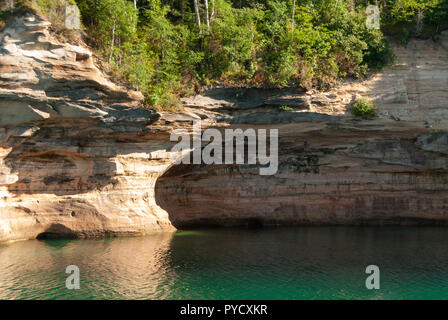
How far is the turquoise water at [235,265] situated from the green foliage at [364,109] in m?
5.59

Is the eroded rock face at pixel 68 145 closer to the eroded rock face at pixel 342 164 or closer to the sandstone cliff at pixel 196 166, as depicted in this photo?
the sandstone cliff at pixel 196 166

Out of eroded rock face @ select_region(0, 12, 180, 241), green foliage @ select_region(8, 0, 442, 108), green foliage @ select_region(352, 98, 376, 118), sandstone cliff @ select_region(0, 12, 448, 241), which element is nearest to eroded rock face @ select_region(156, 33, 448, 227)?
sandstone cliff @ select_region(0, 12, 448, 241)

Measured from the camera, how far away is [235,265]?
13.3 m

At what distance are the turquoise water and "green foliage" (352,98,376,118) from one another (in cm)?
559

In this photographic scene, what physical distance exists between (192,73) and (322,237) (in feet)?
33.1

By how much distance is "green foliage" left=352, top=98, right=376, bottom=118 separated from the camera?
17.8 m

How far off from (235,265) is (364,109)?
9648 mm

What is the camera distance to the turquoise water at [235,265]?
10906mm

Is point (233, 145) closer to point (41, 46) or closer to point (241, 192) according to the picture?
point (241, 192)

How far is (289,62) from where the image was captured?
18734mm

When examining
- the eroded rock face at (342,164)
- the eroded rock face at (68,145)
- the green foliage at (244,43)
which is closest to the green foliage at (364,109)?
the eroded rock face at (342,164)

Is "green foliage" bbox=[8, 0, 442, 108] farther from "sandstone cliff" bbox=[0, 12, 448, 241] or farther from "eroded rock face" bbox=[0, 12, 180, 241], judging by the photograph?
"eroded rock face" bbox=[0, 12, 180, 241]

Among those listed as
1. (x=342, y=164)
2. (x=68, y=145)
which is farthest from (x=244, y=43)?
(x=68, y=145)
